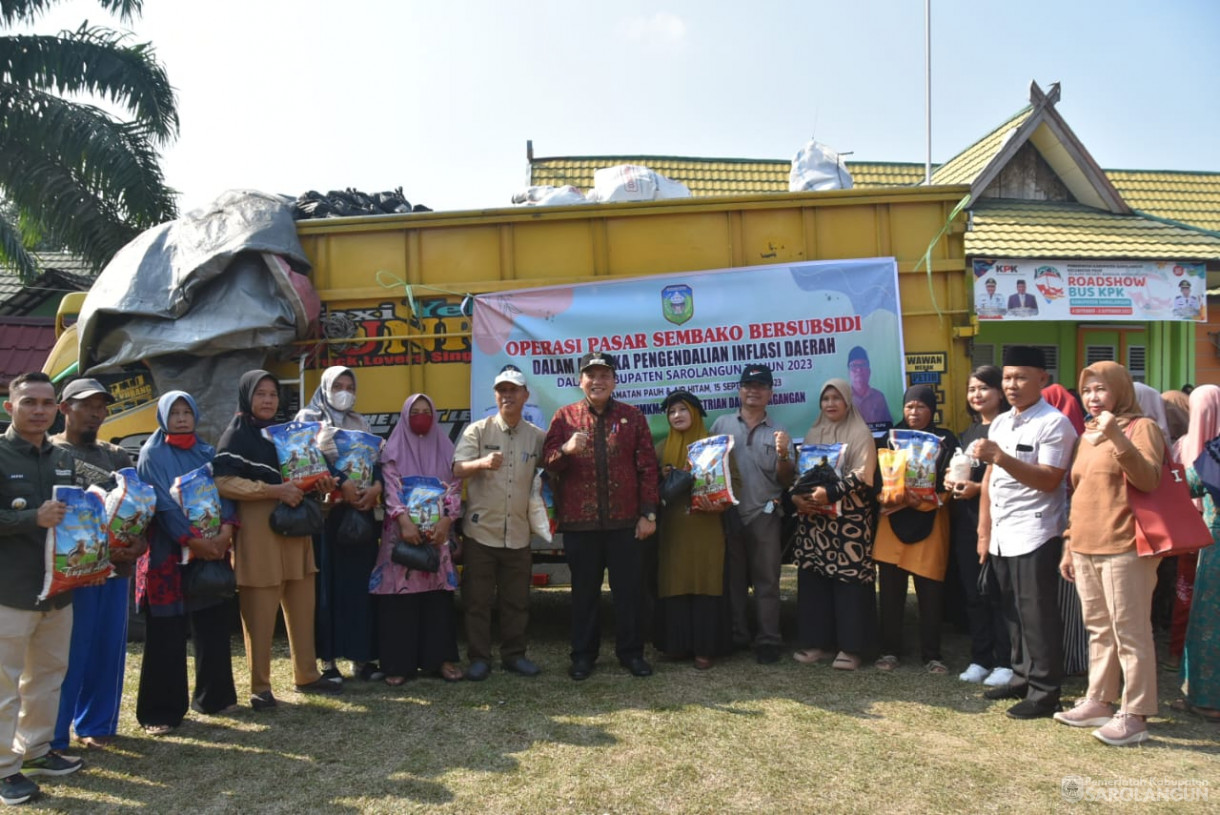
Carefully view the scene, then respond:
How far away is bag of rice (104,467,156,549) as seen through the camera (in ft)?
12.6

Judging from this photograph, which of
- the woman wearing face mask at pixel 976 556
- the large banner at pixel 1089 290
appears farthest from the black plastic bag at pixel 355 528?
the large banner at pixel 1089 290

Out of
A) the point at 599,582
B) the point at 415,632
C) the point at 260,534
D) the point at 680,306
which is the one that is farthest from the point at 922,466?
the point at 260,534

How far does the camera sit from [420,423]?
199 inches

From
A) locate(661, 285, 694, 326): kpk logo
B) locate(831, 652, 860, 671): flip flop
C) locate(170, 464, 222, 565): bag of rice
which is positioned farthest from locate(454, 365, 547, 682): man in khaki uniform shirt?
locate(831, 652, 860, 671): flip flop

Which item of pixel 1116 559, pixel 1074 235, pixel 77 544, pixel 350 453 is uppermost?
pixel 1074 235

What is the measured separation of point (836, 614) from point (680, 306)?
7.13ft

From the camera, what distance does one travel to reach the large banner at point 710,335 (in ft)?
18.5

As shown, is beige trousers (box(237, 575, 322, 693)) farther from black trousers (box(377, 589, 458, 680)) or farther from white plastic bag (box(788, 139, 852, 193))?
white plastic bag (box(788, 139, 852, 193))

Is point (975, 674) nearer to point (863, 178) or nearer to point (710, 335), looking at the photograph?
point (710, 335)

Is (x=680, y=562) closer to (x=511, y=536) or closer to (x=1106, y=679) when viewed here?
(x=511, y=536)

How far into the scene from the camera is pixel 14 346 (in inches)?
547

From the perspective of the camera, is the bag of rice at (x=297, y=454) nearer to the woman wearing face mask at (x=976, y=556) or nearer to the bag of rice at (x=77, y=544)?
the bag of rice at (x=77, y=544)

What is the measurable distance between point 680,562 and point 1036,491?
2.00m

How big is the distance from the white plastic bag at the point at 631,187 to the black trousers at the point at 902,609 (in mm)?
2930
